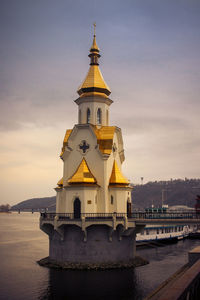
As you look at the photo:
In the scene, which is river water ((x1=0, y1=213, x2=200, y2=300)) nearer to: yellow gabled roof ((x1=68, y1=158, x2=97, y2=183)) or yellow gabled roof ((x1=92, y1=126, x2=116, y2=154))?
yellow gabled roof ((x1=68, y1=158, x2=97, y2=183))

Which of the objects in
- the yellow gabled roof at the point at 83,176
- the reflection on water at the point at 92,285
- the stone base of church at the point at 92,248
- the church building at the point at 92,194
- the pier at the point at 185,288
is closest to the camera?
the pier at the point at 185,288

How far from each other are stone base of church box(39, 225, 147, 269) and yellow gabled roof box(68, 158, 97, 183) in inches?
200

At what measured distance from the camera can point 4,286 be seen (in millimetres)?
32438

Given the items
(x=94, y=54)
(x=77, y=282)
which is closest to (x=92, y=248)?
(x=77, y=282)

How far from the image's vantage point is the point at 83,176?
39.9 meters

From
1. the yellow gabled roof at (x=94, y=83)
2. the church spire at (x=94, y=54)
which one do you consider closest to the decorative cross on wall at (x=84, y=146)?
the yellow gabled roof at (x=94, y=83)

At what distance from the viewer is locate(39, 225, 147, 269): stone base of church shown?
37.9 meters

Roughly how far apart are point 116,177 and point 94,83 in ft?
40.4

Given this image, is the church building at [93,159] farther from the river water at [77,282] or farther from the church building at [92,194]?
the river water at [77,282]

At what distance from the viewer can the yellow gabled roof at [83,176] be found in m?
39.7

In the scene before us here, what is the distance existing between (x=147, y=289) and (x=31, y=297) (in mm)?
10078

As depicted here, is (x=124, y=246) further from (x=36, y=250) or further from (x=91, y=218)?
(x=36, y=250)

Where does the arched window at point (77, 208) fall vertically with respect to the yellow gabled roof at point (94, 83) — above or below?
below

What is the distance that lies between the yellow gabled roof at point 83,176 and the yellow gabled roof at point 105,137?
2815 mm
